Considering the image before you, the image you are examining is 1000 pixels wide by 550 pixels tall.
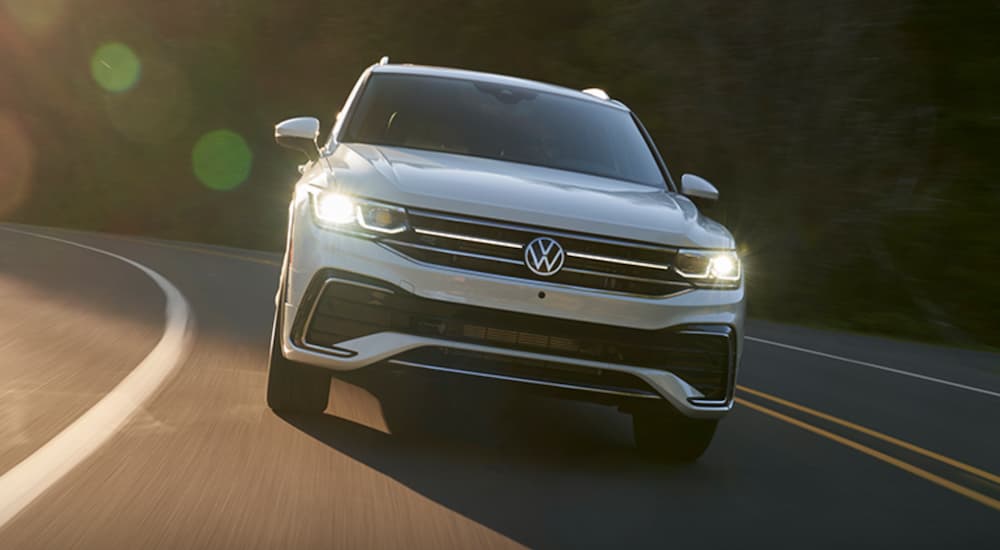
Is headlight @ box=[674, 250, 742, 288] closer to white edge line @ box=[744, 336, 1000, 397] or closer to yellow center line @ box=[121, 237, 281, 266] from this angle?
white edge line @ box=[744, 336, 1000, 397]

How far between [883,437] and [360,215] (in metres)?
3.92

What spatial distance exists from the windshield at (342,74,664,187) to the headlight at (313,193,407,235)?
1.26 meters

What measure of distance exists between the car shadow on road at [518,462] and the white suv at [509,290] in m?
0.19

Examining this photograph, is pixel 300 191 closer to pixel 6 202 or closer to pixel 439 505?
pixel 439 505

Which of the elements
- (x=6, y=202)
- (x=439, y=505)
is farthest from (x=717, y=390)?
(x=6, y=202)

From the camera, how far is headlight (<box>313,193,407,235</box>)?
5.52m

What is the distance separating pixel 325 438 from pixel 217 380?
1.67m

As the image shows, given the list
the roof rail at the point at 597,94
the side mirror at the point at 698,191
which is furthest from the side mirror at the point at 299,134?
the side mirror at the point at 698,191

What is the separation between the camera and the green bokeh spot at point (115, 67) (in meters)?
44.5

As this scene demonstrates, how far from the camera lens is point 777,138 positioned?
75.1 ft

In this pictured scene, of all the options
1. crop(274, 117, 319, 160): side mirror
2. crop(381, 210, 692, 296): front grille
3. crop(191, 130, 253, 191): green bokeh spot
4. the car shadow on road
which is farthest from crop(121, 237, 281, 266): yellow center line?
crop(191, 130, 253, 191): green bokeh spot

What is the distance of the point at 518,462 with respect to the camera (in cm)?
586

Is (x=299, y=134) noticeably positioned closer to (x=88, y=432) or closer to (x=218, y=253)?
(x=88, y=432)

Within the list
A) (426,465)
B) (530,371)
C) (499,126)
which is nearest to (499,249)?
(530,371)
